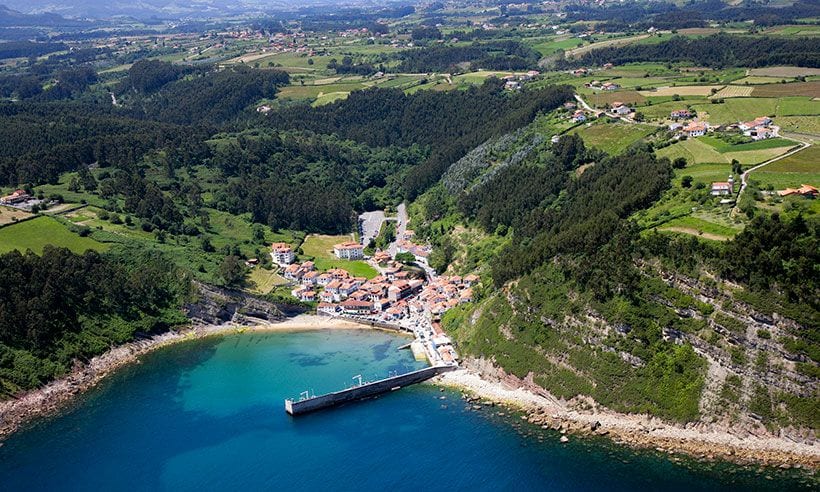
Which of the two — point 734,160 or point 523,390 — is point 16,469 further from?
point 734,160

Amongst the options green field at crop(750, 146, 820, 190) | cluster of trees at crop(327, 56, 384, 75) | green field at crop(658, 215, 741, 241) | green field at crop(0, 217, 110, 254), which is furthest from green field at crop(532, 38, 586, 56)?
green field at crop(0, 217, 110, 254)

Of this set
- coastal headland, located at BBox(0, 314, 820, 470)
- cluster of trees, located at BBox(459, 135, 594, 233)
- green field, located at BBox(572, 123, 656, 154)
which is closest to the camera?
coastal headland, located at BBox(0, 314, 820, 470)

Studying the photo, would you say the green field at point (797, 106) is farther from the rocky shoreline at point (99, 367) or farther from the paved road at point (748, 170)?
the rocky shoreline at point (99, 367)

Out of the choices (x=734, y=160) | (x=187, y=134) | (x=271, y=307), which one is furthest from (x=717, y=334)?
(x=187, y=134)

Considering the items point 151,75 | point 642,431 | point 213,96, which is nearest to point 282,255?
point 642,431

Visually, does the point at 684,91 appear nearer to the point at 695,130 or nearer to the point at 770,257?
the point at 695,130

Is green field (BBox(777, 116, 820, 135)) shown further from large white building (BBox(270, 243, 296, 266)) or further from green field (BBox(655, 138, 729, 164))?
large white building (BBox(270, 243, 296, 266))

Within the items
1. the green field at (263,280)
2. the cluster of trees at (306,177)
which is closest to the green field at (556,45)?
the cluster of trees at (306,177)
